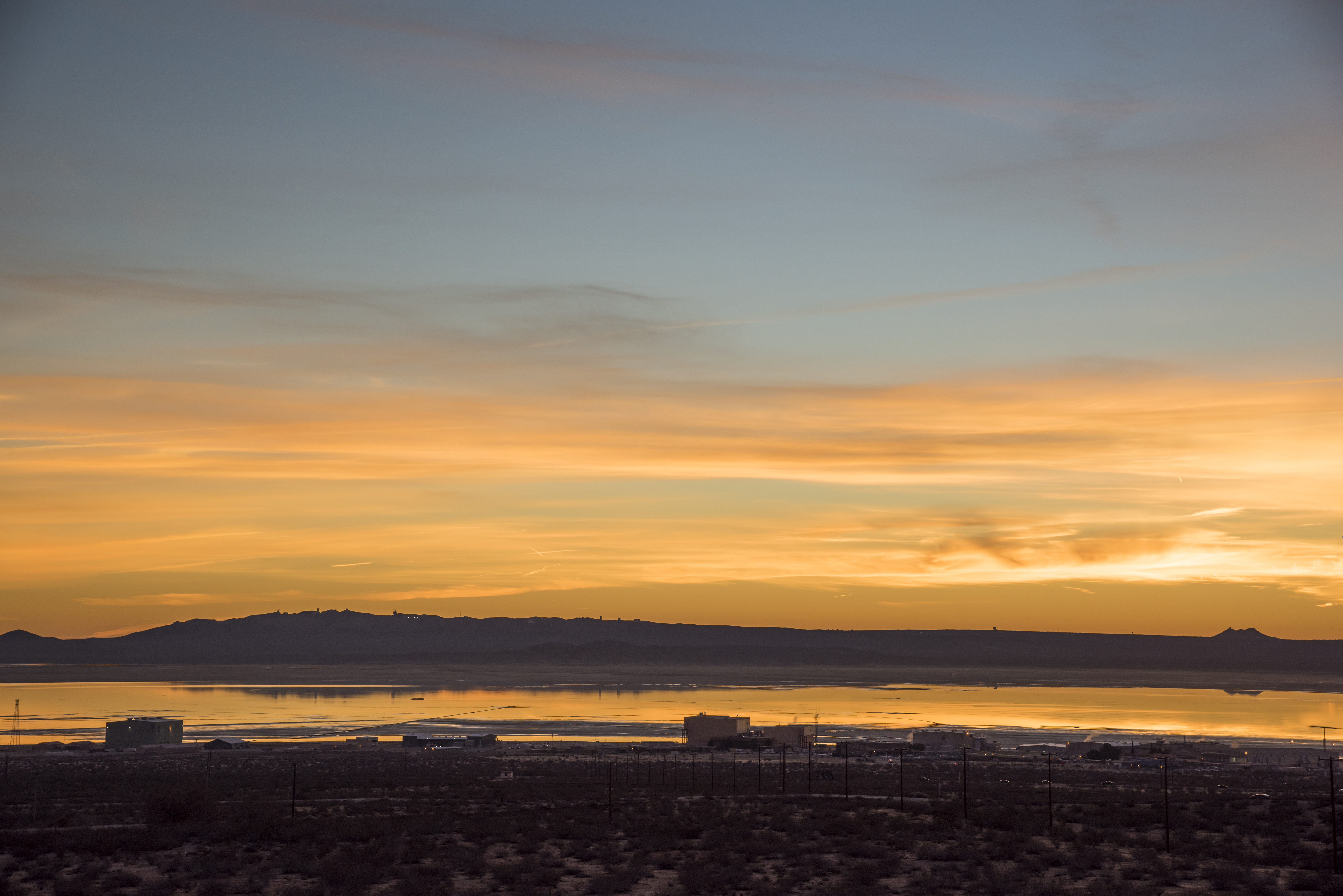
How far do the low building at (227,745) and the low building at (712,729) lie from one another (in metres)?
30.7

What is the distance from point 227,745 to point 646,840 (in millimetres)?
57133

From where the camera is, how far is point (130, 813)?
36.8 m

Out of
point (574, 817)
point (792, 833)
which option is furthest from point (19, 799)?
point (792, 833)

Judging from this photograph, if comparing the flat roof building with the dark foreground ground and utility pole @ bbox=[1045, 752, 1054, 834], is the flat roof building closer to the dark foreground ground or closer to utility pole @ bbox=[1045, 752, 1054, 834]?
utility pole @ bbox=[1045, 752, 1054, 834]

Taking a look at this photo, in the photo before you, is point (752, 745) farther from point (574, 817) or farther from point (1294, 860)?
point (1294, 860)

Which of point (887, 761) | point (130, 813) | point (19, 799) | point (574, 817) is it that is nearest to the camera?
point (574, 817)

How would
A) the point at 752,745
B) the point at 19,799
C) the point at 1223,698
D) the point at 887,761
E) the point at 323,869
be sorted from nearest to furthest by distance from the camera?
the point at 323,869 → the point at 19,799 → the point at 887,761 → the point at 752,745 → the point at 1223,698

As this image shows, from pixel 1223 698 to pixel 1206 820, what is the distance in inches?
7174

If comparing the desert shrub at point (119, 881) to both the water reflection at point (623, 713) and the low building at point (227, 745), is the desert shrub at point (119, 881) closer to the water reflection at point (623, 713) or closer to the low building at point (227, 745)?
the low building at point (227, 745)

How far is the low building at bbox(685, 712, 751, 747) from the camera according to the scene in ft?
283

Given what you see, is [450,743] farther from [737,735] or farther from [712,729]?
[737,735]

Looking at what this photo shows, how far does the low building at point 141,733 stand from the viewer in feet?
262

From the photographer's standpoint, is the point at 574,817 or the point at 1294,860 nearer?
the point at 1294,860

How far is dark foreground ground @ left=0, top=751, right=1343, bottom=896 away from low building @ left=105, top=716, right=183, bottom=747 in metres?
32.8
